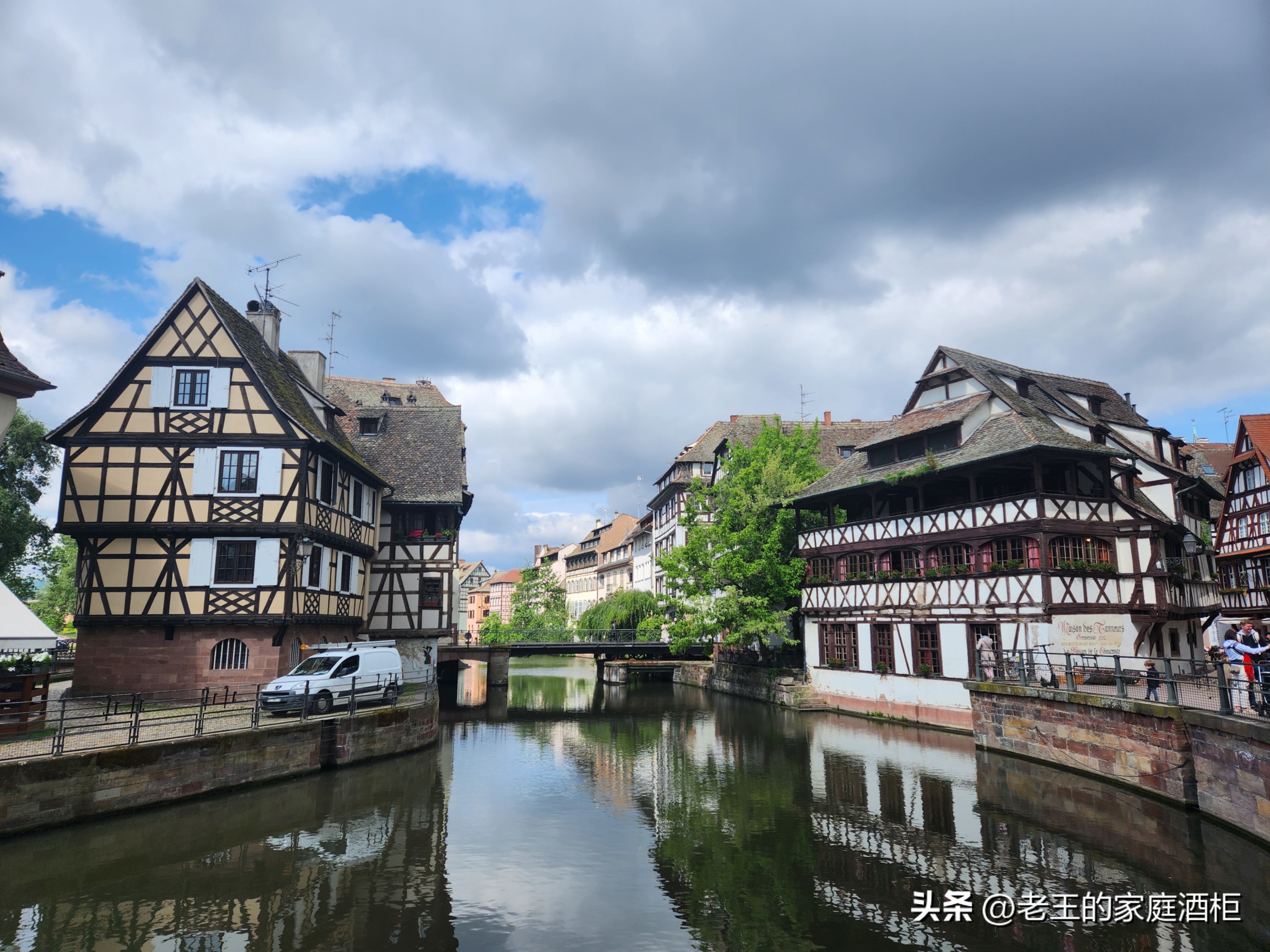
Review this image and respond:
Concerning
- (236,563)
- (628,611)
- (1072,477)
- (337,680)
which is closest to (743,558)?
(1072,477)

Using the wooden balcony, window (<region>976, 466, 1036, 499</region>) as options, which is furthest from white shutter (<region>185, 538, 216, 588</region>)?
window (<region>976, 466, 1036, 499</region>)

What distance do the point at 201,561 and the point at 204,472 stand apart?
115 inches

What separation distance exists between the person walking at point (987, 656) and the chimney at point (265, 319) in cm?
2867

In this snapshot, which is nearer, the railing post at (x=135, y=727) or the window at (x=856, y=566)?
the railing post at (x=135, y=727)

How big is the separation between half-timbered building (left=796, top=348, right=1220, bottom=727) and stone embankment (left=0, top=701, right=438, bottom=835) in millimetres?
18470

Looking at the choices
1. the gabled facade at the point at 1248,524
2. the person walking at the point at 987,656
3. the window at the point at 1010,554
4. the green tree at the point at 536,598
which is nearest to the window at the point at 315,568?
the person walking at the point at 987,656

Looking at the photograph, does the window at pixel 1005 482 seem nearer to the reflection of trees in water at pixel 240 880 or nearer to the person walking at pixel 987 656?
the person walking at pixel 987 656

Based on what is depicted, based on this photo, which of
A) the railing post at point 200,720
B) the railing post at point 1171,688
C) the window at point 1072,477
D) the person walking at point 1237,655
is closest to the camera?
the person walking at point 1237,655

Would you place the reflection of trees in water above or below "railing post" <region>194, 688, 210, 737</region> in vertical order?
below

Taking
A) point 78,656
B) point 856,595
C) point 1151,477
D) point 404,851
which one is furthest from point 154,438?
point 1151,477

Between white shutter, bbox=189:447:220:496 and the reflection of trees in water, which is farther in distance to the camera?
white shutter, bbox=189:447:220:496

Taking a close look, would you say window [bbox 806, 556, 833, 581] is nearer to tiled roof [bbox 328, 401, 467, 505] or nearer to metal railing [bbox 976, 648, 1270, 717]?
metal railing [bbox 976, 648, 1270, 717]

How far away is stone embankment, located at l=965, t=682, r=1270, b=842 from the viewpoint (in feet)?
46.1

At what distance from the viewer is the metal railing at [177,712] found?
52.2 ft
